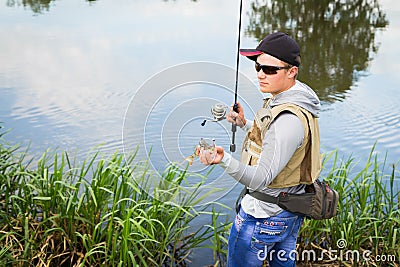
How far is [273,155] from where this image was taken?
6.06 feet

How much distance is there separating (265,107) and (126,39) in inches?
292

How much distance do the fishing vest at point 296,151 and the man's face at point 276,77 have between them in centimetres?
9

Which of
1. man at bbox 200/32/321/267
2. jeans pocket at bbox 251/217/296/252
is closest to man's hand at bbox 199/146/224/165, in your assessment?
man at bbox 200/32/321/267

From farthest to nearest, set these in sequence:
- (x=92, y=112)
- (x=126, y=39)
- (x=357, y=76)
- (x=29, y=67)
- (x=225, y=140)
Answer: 1. (x=126, y=39)
2. (x=357, y=76)
3. (x=29, y=67)
4. (x=92, y=112)
5. (x=225, y=140)

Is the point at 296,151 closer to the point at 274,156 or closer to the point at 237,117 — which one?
the point at 274,156

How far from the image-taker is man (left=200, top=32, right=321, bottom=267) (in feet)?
6.08

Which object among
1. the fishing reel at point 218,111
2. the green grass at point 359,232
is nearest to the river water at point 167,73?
the fishing reel at point 218,111

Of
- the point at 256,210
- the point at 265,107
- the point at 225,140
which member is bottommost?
the point at 256,210

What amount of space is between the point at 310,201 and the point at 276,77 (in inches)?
19.9

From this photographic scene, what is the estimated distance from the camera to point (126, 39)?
30.2ft

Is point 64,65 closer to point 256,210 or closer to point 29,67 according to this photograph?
point 29,67

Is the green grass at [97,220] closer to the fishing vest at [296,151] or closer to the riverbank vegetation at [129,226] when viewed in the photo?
the riverbank vegetation at [129,226]

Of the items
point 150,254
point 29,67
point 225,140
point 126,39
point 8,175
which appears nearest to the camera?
point 225,140

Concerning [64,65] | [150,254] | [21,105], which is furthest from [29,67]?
[150,254]
